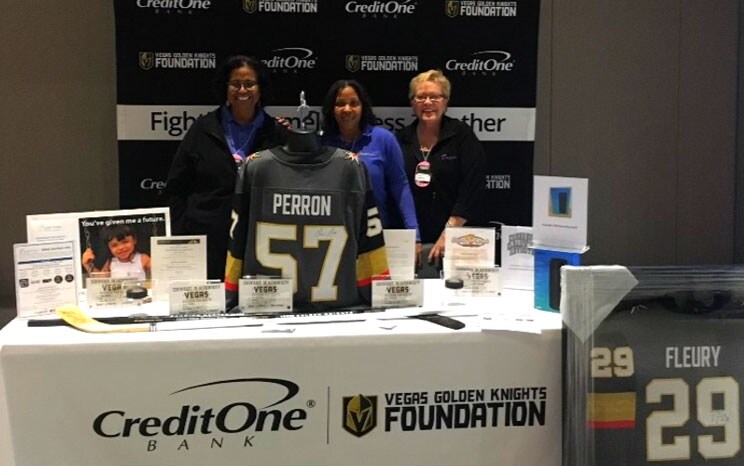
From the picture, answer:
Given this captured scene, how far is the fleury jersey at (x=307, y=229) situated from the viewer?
2.07 metres

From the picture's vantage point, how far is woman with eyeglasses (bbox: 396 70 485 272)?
142 inches

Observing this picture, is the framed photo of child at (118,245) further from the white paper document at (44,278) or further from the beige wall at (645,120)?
the beige wall at (645,120)

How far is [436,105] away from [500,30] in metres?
0.89

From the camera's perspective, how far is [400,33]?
13.6 feet

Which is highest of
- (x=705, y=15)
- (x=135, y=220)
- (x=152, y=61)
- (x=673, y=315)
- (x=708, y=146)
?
(x=705, y=15)

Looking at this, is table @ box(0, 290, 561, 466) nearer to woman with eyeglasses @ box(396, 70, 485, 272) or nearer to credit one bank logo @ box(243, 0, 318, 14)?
woman with eyeglasses @ box(396, 70, 485, 272)

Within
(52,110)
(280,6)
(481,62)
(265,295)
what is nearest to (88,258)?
(265,295)

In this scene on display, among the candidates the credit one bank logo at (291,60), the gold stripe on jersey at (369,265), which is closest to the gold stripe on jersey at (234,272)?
the gold stripe on jersey at (369,265)

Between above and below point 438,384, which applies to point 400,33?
above

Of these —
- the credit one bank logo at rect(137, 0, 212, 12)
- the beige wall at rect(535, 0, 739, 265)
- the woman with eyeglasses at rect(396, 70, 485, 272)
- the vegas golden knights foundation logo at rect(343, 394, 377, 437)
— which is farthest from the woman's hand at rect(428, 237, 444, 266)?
the credit one bank logo at rect(137, 0, 212, 12)

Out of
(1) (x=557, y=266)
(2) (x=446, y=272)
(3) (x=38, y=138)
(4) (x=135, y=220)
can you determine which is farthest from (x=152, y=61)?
(1) (x=557, y=266)

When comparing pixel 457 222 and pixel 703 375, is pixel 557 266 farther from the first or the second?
pixel 457 222

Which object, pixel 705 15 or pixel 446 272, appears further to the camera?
pixel 705 15

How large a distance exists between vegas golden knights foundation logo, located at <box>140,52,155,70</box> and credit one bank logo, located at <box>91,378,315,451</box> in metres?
2.67
